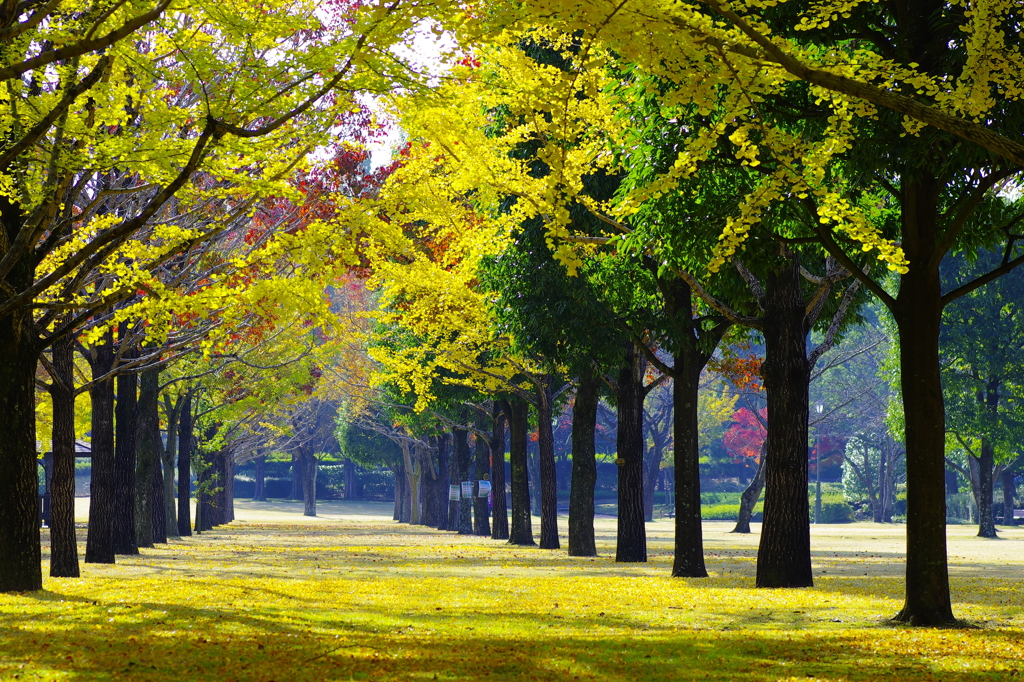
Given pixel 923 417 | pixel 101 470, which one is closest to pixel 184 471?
pixel 101 470

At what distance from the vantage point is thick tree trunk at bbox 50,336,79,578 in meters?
15.2

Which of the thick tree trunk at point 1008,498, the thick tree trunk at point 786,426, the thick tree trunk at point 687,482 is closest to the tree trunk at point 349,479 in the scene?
the thick tree trunk at point 1008,498

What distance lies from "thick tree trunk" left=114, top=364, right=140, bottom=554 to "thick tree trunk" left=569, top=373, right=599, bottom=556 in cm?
964

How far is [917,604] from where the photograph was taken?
10172 mm

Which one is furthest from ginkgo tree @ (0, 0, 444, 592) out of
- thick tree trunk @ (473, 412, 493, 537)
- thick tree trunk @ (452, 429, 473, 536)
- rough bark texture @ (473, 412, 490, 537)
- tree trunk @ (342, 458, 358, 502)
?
tree trunk @ (342, 458, 358, 502)

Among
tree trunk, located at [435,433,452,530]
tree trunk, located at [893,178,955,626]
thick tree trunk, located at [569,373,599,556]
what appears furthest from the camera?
tree trunk, located at [435,433,452,530]

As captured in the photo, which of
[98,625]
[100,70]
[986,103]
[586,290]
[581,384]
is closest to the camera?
[986,103]

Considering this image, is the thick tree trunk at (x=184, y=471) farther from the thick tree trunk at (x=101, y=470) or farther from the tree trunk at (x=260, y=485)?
the tree trunk at (x=260, y=485)

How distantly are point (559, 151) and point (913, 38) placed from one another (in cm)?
405

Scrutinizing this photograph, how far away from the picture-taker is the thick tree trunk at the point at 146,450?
24625mm

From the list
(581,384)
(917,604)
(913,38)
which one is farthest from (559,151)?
(581,384)

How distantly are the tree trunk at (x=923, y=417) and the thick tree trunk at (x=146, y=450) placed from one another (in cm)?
1875

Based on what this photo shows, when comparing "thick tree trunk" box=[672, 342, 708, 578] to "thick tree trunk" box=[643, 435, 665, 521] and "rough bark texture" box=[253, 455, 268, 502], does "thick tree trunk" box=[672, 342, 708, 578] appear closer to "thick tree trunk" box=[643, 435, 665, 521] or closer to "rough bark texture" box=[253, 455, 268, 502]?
"thick tree trunk" box=[643, 435, 665, 521]

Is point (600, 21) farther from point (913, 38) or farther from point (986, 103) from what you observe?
point (913, 38)
